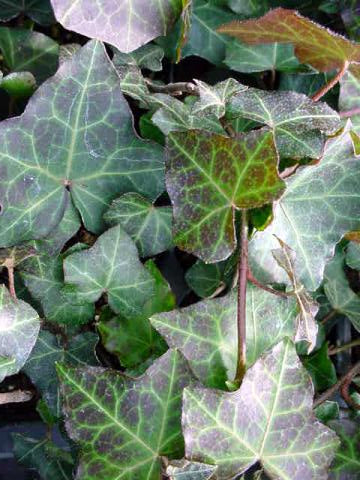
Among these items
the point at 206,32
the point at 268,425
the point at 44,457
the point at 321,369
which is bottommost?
the point at 44,457

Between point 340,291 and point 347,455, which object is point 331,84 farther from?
point 347,455

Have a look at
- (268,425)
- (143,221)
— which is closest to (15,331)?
(143,221)

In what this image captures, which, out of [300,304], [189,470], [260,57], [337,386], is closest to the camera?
[189,470]

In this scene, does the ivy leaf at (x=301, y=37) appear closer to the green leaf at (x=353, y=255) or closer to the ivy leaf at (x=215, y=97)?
the ivy leaf at (x=215, y=97)

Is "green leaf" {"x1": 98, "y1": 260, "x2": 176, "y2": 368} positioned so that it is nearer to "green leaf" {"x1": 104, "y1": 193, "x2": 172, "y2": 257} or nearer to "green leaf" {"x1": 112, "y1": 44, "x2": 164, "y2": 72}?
"green leaf" {"x1": 104, "y1": 193, "x2": 172, "y2": 257}

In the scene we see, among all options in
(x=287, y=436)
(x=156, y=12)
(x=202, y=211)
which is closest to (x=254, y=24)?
(x=156, y=12)

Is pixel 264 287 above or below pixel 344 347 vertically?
above

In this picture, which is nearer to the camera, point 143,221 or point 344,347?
point 143,221
